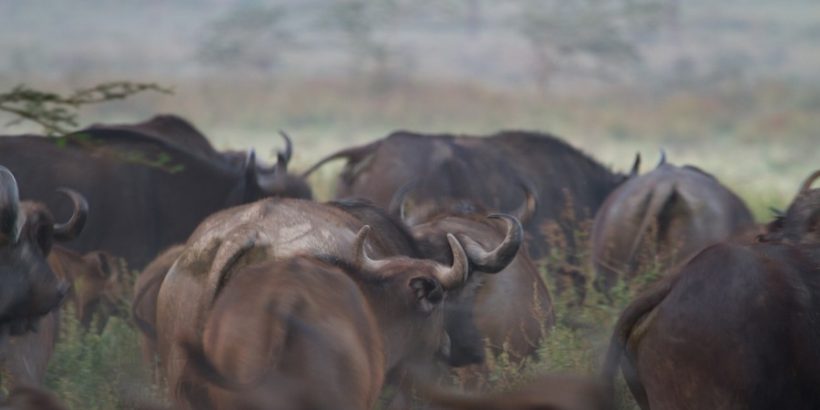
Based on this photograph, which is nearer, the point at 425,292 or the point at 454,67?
the point at 425,292

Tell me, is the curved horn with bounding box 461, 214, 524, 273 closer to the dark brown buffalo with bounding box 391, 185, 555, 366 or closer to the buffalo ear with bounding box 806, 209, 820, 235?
the dark brown buffalo with bounding box 391, 185, 555, 366

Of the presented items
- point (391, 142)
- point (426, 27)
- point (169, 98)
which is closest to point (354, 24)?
point (426, 27)

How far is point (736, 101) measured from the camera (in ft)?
152

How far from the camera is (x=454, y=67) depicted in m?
52.3

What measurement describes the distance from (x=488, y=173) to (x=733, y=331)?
756cm

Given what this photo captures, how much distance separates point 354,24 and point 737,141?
1798cm

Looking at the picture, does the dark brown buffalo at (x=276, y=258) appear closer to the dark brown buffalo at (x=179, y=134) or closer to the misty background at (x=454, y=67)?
the dark brown buffalo at (x=179, y=134)

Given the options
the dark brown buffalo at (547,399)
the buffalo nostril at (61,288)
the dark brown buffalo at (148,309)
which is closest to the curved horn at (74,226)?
the dark brown buffalo at (148,309)

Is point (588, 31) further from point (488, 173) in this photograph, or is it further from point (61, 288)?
point (61, 288)

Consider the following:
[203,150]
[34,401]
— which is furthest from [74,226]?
[203,150]

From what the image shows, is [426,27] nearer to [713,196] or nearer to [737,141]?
[737,141]

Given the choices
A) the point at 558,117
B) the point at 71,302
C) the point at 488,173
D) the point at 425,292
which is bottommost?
Answer: the point at 558,117

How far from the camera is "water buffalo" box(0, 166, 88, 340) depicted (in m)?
6.04

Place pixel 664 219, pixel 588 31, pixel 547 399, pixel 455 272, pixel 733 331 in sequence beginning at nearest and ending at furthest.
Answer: pixel 547 399 < pixel 733 331 < pixel 455 272 < pixel 664 219 < pixel 588 31
